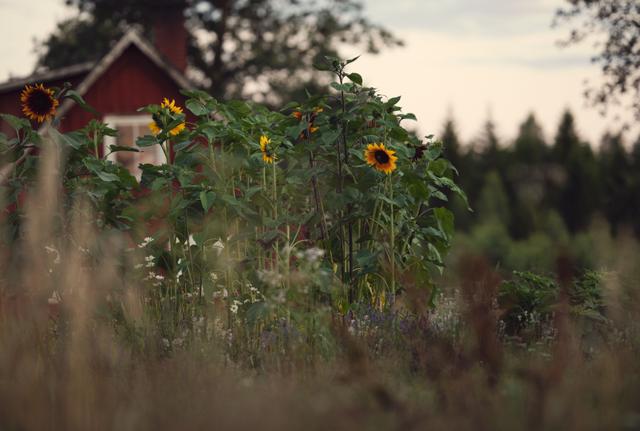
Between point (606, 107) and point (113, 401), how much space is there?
37.5ft

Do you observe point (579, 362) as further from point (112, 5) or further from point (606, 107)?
point (112, 5)

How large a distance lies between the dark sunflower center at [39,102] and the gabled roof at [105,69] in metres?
11.1

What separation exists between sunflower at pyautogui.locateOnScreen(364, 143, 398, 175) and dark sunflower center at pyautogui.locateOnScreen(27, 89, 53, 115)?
2.04 m

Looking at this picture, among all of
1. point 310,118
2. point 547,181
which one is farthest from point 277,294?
point 547,181

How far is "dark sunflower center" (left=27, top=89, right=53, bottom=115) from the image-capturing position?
514cm

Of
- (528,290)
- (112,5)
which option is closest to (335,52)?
(112,5)

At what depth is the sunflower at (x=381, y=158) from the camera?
484 centimetres

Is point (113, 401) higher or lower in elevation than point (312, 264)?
lower

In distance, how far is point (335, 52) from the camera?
77.8 ft

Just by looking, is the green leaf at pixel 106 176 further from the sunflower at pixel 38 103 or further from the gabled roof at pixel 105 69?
the gabled roof at pixel 105 69

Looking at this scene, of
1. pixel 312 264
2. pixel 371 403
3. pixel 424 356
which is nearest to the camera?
pixel 371 403

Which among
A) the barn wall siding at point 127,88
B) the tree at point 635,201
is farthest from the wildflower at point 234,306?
the tree at point 635,201

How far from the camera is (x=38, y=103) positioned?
5148mm

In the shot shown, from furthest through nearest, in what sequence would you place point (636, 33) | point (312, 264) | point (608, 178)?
1. point (608, 178)
2. point (636, 33)
3. point (312, 264)
